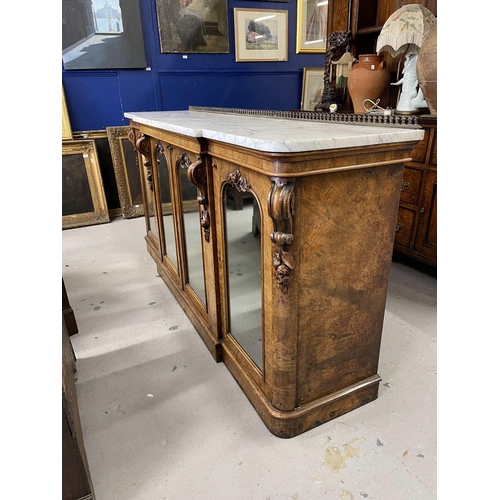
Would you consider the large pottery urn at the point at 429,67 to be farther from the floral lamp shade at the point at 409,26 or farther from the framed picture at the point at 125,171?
the framed picture at the point at 125,171

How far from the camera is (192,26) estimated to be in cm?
409

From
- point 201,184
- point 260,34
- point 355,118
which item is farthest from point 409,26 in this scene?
point 260,34

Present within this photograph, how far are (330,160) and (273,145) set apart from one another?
0.66ft

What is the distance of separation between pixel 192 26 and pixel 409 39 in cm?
262

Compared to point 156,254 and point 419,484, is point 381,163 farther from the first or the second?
point 156,254

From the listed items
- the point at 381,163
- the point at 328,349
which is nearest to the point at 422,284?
the point at 328,349

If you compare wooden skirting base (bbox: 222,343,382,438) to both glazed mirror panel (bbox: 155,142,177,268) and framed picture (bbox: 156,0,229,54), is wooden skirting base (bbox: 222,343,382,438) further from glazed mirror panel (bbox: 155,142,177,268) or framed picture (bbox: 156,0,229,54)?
framed picture (bbox: 156,0,229,54)

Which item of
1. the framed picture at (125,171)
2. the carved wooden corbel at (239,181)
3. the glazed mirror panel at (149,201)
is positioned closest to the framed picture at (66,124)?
the framed picture at (125,171)

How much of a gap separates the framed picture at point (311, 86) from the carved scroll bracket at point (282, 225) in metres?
4.21

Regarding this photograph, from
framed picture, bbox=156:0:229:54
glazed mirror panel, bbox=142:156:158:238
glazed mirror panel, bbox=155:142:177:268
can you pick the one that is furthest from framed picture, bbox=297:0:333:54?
glazed mirror panel, bbox=155:142:177:268

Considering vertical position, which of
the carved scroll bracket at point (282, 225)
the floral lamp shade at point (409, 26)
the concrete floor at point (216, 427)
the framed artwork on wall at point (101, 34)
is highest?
the framed artwork on wall at point (101, 34)

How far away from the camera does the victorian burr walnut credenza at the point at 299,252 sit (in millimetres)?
1127

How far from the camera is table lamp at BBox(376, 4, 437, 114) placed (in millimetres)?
A: 2363

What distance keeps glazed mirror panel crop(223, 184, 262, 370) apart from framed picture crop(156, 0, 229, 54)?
337 cm
